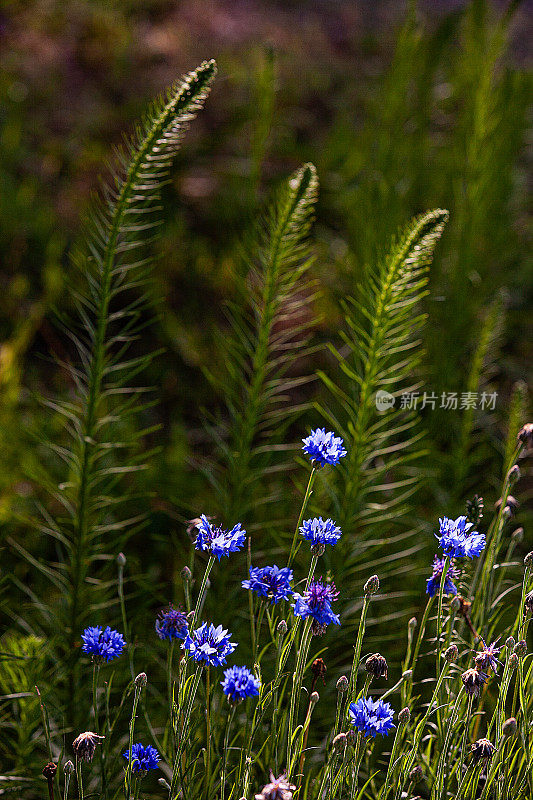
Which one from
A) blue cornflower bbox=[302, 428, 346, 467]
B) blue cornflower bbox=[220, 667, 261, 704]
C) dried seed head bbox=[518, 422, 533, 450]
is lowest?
blue cornflower bbox=[220, 667, 261, 704]

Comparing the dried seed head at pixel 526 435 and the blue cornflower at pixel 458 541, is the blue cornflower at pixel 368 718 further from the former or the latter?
the dried seed head at pixel 526 435

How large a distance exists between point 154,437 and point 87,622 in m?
0.81

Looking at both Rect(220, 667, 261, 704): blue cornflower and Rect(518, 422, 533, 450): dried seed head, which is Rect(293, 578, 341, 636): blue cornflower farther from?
Rect(518, 422, 533, 450): dried seed head

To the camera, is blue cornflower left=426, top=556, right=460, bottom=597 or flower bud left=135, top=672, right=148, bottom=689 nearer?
flower bud left=135, top=672, right=148, bottom=689

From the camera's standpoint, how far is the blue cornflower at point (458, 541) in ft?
3.23

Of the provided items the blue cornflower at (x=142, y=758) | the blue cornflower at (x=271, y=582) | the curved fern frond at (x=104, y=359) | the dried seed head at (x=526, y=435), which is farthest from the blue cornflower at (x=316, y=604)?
the curved fern frond at (x=104, y=359)

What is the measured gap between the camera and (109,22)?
3.78 metres

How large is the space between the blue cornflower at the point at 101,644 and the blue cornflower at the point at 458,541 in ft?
1.51

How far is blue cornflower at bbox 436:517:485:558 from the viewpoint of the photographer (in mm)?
984

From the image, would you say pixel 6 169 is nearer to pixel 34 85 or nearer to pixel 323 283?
pixel 34 85

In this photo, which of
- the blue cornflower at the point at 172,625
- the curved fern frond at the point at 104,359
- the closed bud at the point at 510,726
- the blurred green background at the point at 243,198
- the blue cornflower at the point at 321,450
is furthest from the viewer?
the blurred green background at the point at 243,198

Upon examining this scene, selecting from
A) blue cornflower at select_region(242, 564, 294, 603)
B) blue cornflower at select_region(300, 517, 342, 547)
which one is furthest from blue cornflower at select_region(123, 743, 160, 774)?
blue cornflower at select_region(300, 517, 342, 547)

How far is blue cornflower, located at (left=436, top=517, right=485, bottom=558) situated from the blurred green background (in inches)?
20.9

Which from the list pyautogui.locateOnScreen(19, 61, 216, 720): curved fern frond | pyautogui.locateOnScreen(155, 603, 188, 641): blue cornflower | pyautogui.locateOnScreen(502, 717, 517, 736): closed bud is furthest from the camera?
pyautogui.locateOnScreen(19, 61, 216, 720): curved fern frond
